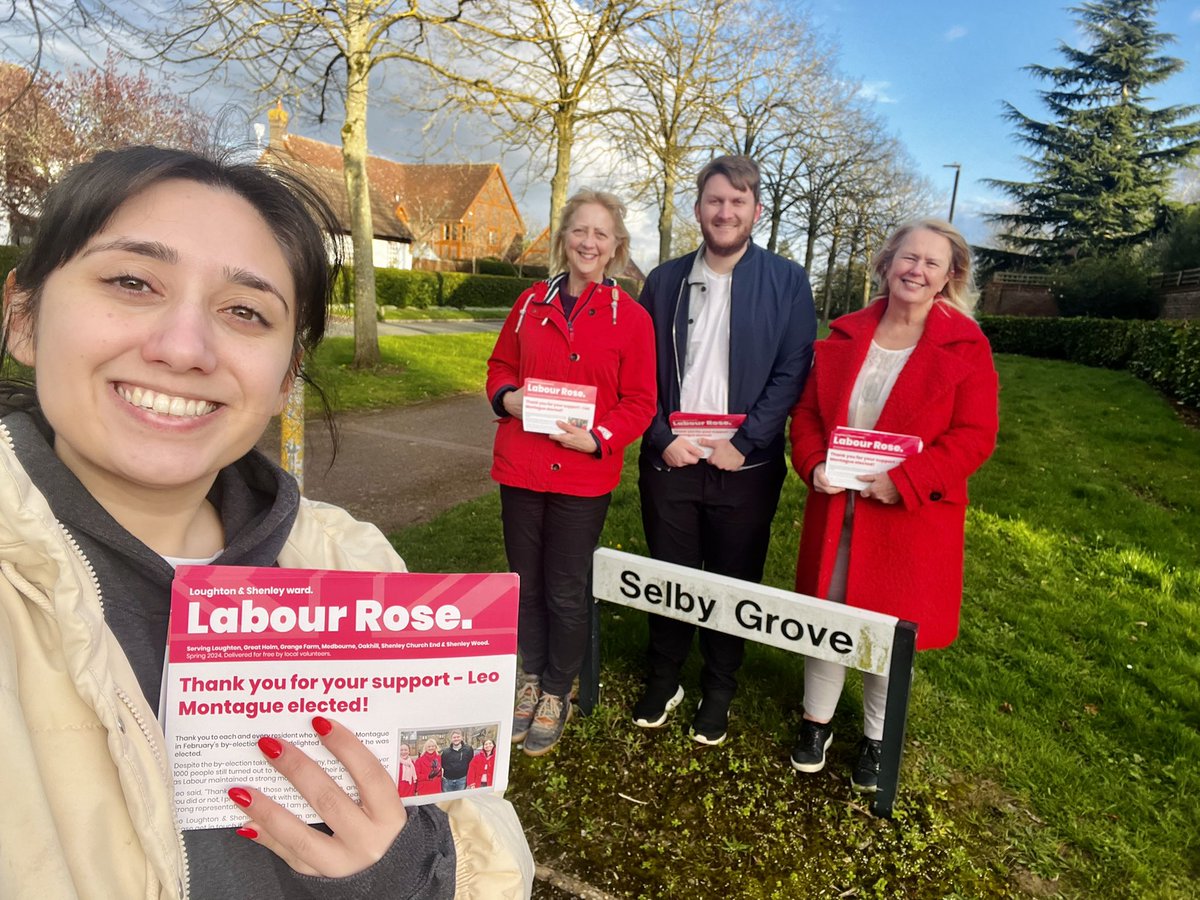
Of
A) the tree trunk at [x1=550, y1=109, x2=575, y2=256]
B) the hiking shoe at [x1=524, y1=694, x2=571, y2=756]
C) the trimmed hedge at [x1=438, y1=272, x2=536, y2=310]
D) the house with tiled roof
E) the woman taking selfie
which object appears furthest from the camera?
the house with tiled roof

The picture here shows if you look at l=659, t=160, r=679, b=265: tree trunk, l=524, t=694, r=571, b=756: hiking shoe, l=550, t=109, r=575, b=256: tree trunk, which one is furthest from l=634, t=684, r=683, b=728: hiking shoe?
l=659, t=160, r=679, b=265: tree trunk

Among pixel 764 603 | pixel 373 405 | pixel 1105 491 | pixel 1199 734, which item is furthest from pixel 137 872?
pixel 373 405

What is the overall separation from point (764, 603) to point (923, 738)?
127 cm

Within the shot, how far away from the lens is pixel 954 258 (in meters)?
2.63

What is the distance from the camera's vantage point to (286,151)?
173cm

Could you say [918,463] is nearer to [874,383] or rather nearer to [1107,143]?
[874,383]

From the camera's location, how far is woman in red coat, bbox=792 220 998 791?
99.2 inches

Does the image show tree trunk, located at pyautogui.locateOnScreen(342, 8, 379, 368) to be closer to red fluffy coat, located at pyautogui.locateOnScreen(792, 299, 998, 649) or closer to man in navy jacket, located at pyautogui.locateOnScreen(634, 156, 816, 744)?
man in navy jacket, located at pyautogui.locateOnScreen(634, 156, 816, 744)

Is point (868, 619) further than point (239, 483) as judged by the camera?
Yes

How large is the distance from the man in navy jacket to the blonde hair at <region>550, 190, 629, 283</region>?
16cm

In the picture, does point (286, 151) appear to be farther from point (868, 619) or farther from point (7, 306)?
point (868, 619)

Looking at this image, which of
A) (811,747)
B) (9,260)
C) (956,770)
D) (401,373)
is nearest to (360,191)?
(401,373)

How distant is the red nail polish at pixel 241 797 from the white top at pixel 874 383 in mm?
2330

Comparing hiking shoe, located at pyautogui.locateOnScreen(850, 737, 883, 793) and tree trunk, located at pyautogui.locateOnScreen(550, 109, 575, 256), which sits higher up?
tree trunk, located at pyautogui.locateOnScreen(550, 109, 575, 256)
